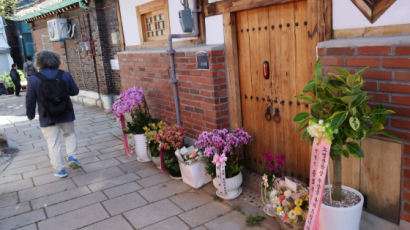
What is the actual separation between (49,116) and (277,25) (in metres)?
3.33

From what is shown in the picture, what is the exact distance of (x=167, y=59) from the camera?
536cm

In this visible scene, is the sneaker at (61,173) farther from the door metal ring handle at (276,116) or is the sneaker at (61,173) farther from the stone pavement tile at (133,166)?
the door metal ring handle at (276,116)

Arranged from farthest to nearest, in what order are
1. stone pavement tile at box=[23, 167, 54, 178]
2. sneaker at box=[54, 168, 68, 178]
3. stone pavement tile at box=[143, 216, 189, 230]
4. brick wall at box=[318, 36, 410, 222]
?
stone pavement tile at box=[23, 167, 54, 178] → sneaker at box=[54, 168, 68, 178] → stone pavement tile at box=[143, 216, 189, 230] → brick wall at box=[318, 36, 410, 222]

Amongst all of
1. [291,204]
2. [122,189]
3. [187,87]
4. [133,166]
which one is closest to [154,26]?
[187,87]

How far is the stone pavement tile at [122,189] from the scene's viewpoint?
444cm

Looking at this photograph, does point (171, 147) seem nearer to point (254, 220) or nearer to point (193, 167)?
point (193, 167)

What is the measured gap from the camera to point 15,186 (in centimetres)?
497

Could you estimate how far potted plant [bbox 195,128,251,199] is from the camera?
3885mm

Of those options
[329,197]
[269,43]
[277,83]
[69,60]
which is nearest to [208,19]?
[269,43]

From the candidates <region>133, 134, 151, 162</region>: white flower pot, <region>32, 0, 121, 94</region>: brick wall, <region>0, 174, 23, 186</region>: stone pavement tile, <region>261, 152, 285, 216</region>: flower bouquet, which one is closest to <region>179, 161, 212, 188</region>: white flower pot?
<region>261, 152, 285, 216</region>: flower bouquet

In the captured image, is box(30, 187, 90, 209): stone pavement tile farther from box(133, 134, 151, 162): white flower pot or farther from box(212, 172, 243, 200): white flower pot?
box(212, 172, 243, 200): white flower pot

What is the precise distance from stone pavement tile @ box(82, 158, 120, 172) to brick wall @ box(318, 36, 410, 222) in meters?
4.07

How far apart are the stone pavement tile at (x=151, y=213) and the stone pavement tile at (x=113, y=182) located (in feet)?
3.00

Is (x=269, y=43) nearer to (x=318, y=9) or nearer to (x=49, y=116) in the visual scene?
(x=318, y=9)
